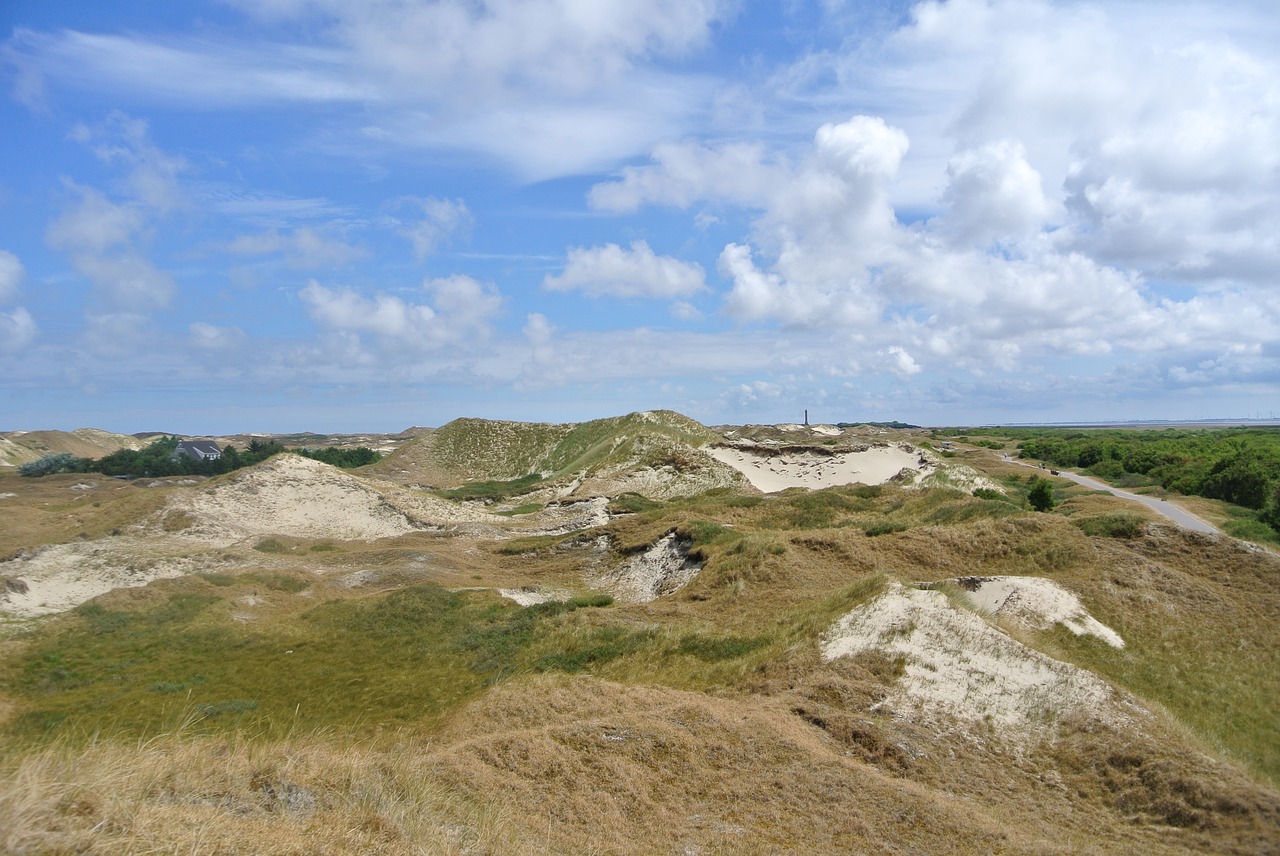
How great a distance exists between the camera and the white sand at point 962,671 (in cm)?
1130

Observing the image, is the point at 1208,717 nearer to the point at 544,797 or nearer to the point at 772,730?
the point at 772,730

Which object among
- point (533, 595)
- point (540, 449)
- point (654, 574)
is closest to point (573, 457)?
point (540, 449)

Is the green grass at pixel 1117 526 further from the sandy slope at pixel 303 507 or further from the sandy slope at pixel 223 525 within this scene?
the sandy slope at pixel 303 507

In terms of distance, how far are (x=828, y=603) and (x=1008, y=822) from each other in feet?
28.0

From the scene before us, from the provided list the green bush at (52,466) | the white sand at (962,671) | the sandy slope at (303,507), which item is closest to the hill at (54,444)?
the green bush at (52,466)

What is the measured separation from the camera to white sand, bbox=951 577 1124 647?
1498 centimetres

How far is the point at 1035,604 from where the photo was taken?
15836 mm

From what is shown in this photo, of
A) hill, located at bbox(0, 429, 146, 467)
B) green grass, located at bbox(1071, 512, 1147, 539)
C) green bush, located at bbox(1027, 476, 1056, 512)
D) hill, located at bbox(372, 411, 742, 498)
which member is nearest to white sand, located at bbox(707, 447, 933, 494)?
hill, located at bbox(372, 411, 742, 498)

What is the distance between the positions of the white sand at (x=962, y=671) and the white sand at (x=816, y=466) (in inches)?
1396

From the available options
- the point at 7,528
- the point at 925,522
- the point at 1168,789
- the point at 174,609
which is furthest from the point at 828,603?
the point at 7,528

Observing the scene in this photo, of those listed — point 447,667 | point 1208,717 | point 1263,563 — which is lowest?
point 447,667

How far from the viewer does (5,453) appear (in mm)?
80812

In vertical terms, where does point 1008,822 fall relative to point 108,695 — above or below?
above

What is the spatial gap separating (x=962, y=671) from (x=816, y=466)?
136 ft
